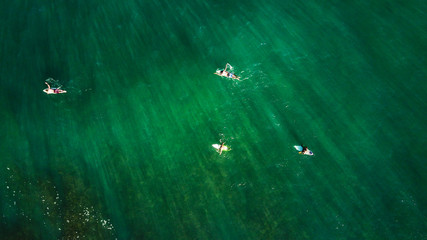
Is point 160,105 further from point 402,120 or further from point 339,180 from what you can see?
point 402,120

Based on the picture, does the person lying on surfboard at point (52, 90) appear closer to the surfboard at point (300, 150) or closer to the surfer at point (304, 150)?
the surfboard at point (300, 150)

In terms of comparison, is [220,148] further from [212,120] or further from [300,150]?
[300,150]

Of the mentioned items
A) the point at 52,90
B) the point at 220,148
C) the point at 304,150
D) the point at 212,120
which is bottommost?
the point at 304,150

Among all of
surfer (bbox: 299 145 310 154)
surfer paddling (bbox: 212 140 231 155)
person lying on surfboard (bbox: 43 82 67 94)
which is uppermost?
person lying on surfboard (bbox: 43 82 67 94)

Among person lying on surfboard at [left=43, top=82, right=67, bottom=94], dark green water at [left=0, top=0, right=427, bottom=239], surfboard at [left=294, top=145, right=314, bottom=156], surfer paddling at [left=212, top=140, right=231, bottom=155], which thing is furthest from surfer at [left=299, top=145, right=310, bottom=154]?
person lying on surfboard at [left=43, top=82, right=67, bottom=94]

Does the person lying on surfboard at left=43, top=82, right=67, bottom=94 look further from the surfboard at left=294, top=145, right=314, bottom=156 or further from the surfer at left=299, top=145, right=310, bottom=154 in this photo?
the surfer at left=299, top=145, right=310, bottom=154

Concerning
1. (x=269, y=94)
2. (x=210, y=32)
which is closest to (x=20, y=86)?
(x=210, y=32)

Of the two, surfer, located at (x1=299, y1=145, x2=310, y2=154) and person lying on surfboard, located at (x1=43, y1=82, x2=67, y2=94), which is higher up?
person lying on surfboard, located at (x1=43, y1=82, x2=67, y2=94)

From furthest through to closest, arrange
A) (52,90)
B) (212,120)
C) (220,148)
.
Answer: (52,90)
(212,120)
(220,148)

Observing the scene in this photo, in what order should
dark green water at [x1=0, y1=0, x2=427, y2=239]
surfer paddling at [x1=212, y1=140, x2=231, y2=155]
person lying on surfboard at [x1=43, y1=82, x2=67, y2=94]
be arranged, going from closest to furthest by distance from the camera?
dark green water at [x1=0, y1=0, x2=427, y2=239] < surfer paddling at [x1=212, y1=140, x2=231, y2=155] < person lying on surfboard at [x1=43, y1=82, x2=67, y2=94]

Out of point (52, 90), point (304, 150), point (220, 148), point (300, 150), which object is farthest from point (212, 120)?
point (52, 90)
